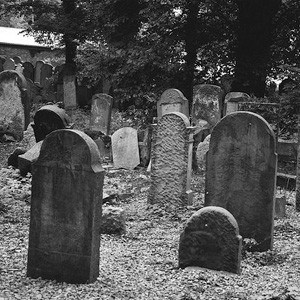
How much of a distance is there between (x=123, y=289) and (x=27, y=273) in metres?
1.00

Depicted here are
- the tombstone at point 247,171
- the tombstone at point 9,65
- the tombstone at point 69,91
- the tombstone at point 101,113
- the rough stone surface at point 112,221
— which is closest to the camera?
the tombstone at point 247,171

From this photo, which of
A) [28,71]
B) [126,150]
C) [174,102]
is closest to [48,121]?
[126,150]

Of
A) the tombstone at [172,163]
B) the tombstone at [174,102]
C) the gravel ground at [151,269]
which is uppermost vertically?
the tombstone at [174,102]

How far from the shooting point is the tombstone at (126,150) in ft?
48.8

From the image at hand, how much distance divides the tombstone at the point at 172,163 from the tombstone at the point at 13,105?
7.62 m

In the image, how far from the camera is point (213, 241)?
7.18 m

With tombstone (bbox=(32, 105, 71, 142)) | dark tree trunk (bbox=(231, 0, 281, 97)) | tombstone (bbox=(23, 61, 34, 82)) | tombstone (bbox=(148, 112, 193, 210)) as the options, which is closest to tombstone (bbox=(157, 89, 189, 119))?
tombstone (bbox=(32, 105, 71, 142))

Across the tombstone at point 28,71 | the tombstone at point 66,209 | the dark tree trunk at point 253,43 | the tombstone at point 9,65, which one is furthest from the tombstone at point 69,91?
the tombstone at point 66,209

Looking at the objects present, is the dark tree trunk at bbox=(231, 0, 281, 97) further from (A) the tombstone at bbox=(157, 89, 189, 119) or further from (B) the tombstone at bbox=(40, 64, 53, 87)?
(B) the tombstone at bbox=(40, 64, 53, 87)

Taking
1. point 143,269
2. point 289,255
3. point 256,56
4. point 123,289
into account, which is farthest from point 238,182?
point 256,56

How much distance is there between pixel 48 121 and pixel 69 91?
1133cm

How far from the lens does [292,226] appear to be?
31.6 ft

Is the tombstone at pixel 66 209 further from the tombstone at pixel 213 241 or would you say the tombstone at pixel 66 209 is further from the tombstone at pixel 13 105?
the tombstone at pixel 13 105

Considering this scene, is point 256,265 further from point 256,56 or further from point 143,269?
point 256,56
